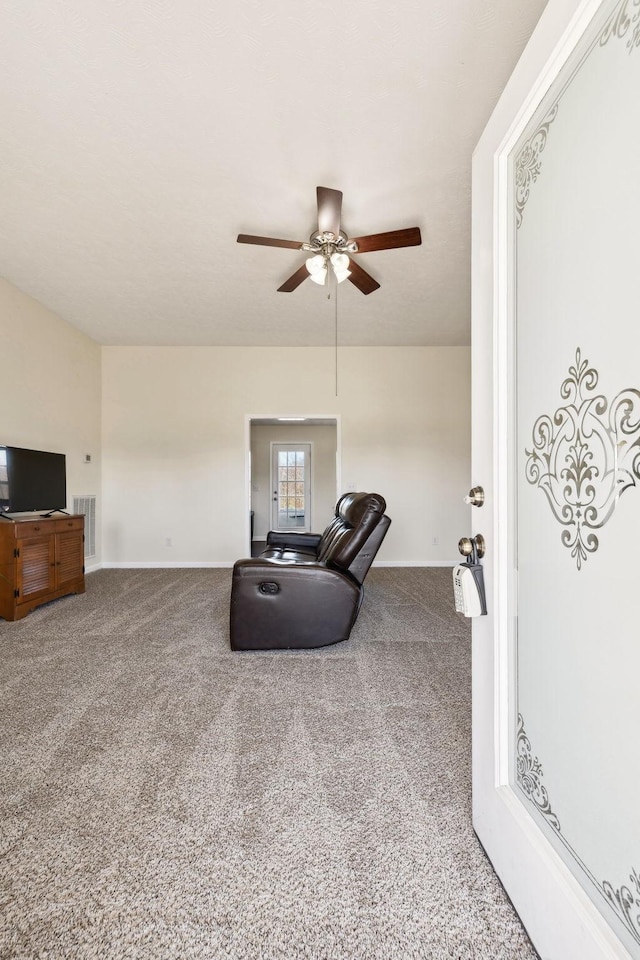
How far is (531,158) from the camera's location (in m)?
1.05

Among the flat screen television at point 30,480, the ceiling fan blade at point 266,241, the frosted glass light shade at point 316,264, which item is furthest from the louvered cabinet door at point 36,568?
the frosted glass light shade at point 316,264

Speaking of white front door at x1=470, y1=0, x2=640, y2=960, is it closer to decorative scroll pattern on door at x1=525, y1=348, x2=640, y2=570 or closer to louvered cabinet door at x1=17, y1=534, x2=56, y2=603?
decorative scroll pattern on door at x1=525, y1=348, x2=640, y2=570

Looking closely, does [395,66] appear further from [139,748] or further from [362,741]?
[139,748]

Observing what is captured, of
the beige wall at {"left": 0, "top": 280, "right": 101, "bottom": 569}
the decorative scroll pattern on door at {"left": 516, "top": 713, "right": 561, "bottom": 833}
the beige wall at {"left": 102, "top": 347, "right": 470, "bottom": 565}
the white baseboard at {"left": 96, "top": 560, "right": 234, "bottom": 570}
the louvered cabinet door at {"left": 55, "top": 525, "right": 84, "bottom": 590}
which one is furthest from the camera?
the beige wall at {"left": 102, "top": 347, "right": 470, "bottom": 565}

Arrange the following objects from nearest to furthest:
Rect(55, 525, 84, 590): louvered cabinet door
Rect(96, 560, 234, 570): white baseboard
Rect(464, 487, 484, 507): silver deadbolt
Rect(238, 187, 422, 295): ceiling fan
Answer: Rect(464, 487, 484, 507): silver deadbolt → Rect(238, 187, 422, 295): ceiling fan → Rect(55, 525, 84, 590): louvered cabinet door → Rect(96, 560, 234, 570): white baseboard

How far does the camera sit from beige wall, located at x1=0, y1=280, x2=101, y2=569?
412cm

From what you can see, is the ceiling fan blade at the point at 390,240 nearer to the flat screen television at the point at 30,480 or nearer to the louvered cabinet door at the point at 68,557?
the flat screen television at the point at 30,480

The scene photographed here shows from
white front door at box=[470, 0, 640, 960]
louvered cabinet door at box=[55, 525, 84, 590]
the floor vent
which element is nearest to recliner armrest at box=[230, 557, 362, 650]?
white front door at box=[470, 0, 640, 960]

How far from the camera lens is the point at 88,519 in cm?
545

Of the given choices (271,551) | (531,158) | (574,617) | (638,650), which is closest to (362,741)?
(574,617)

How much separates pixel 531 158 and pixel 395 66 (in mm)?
1374

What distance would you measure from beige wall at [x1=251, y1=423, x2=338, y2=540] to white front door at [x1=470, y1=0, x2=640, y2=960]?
8030 mm

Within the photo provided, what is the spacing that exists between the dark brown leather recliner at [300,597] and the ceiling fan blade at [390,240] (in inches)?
63.9

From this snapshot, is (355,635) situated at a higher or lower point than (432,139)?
lower
